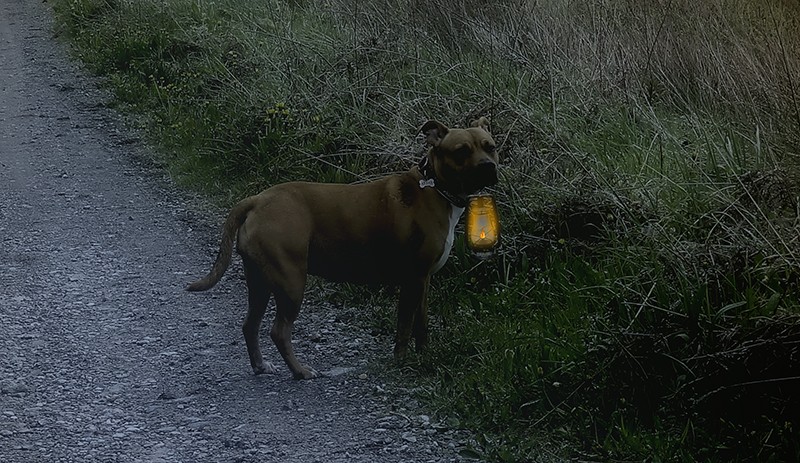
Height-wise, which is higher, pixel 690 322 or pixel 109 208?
pixel 690 322

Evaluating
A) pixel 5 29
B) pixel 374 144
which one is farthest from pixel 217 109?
pixel 5 29

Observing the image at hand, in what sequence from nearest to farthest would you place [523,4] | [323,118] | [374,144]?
1. [374,144]
2. [323,118]
3. [523,4]

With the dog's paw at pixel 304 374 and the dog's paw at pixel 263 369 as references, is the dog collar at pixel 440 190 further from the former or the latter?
the dog's paw at pixel 263 369

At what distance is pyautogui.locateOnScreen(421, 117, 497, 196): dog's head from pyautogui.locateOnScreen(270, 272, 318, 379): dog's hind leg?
0.80 m

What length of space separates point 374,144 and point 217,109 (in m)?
2.33

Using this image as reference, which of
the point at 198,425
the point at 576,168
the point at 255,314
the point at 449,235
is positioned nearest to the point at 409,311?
the point at 449,235

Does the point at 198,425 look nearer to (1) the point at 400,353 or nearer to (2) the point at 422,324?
(1) the point at 400,353

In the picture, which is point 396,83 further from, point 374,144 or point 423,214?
point 423,214

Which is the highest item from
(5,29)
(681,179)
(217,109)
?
(681,179)

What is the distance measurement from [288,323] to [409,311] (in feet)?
1.84

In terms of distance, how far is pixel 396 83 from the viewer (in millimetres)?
7961

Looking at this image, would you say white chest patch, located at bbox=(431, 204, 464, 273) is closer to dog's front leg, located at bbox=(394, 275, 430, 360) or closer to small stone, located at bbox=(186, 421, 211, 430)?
dog's front leg, located at bbox=(394, 275, 430, 360)

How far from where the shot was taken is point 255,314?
5.20 metres

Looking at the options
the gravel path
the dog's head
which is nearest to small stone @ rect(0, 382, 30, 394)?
the gravel path
